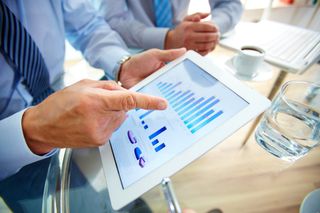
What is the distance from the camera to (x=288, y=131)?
419 millimetres

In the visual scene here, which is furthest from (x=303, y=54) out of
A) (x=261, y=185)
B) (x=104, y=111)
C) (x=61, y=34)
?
(x=61, y=34)

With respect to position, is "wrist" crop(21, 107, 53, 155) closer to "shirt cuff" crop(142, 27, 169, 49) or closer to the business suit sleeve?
"shirt cuff" crop(142, 27, 169, 49)

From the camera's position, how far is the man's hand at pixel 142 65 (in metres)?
0.55

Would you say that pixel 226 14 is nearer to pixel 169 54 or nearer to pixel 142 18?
pixel 142 18

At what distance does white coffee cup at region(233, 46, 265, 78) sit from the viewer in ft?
1.76

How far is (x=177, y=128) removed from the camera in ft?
1.17

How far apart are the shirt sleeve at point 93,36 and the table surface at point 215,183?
31cm

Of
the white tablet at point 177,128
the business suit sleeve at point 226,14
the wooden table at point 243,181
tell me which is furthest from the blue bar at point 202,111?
the business suit sleeve at point 226,14

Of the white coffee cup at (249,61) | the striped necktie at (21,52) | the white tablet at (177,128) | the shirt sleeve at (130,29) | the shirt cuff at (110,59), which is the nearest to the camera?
the white tablet at (177,128)

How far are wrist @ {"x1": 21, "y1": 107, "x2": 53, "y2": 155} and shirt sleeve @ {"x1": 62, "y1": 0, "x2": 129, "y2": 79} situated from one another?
31cm

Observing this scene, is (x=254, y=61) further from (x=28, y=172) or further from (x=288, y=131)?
(x=28, y=172)

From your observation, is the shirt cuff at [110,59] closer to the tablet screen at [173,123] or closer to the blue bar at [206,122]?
the tablet screen at [173,123]

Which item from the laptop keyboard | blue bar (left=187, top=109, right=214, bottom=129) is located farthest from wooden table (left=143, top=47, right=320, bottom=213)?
the laptop keyboard

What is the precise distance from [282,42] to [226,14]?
0.24m
